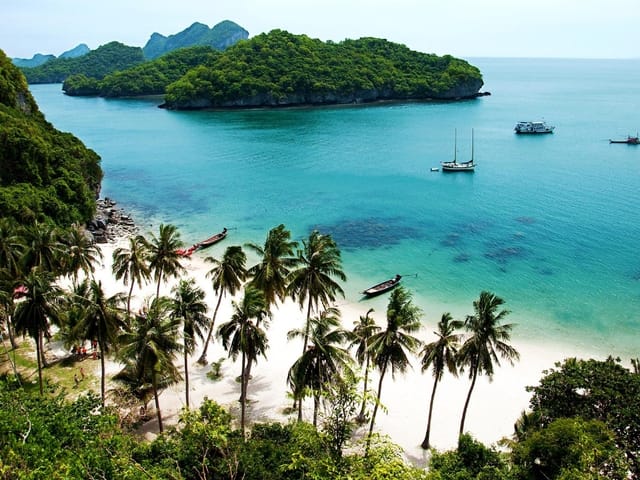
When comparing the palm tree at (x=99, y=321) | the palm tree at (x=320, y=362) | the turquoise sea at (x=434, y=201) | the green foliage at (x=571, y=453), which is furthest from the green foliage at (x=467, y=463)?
the turquoise sea at (x=434, y=201)

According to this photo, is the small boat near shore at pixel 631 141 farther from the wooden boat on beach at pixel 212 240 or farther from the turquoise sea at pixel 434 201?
the wooden boat on beach at pixel 212 240

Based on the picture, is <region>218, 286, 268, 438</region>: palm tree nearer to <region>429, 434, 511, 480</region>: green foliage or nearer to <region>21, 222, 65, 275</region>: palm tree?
<region>429, 434, 511, 480</region>: green foliage

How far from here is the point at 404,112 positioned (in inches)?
7751

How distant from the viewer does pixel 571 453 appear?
2477 cm

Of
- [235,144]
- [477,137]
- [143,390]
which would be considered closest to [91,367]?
[143,390]

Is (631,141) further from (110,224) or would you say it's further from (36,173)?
(36,173)

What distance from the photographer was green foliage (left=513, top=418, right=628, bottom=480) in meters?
23.1

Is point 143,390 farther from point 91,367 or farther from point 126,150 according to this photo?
point 126,150

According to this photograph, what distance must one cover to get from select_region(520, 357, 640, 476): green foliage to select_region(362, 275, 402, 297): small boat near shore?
25.6m

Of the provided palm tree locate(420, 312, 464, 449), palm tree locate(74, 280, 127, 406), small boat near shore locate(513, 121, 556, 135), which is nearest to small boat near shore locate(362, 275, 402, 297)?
palm tree locate(420, 312, 464, 449)

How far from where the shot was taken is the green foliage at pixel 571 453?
75.8 ft

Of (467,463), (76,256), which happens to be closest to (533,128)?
(76,256)

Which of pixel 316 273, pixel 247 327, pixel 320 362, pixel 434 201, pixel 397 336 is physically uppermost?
pixel 316 273

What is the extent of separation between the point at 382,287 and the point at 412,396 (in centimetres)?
1925
